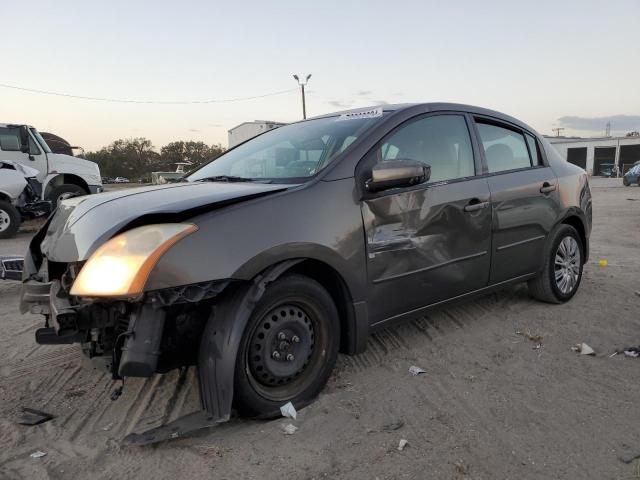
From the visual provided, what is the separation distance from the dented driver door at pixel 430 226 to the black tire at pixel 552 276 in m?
0.92

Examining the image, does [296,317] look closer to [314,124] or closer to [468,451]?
[468,451]

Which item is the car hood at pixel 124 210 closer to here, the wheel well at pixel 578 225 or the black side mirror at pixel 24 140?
the wheel well at pixel 578 225

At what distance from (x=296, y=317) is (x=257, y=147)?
5.14ft

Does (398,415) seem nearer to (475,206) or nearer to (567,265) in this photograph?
(475,206)

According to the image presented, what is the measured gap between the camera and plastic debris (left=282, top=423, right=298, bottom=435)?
2.36 meters

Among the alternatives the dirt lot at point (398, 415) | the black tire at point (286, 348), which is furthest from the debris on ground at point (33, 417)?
the black tire at point (286, 348)

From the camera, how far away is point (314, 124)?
3482 mm

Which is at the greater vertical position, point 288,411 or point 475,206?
point 475,206

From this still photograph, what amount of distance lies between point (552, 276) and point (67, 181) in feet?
36.4

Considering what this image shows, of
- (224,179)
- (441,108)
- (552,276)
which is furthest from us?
(552,276)

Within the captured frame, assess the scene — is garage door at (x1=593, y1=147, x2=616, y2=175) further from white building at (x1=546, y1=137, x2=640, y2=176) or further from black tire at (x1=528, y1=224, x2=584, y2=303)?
black tire at (x1=528, y1=224, x2=584, y2=303)

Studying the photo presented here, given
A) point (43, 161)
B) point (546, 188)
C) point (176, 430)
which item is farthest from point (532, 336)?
point (43, 161)

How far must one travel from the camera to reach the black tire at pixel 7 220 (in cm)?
939

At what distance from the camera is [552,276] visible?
164 inches
